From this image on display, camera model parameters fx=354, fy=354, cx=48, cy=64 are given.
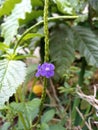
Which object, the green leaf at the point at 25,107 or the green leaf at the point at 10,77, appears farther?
the green leaf at the point at 25,107

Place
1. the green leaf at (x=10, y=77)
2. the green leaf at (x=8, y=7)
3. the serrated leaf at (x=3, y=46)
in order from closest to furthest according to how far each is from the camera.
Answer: the green leaf at (x=10, y=77) < the serrated leaf at (x=3, y=46) < the green leaf at (x=8, y=7)

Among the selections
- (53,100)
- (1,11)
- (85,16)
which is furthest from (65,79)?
(1,11)

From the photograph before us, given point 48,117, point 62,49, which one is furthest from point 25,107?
point 62,49

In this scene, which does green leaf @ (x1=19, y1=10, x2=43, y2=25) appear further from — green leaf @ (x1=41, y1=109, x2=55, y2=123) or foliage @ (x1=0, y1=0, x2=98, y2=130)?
green leaf @ (x1=41, y1=109, x2=55, y2=123)

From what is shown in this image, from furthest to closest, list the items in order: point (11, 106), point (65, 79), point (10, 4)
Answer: point (65, 79) < point (10, 4) < point (11, 106)

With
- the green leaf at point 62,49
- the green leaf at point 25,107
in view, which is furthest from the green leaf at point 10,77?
the green leaf at point 62,49

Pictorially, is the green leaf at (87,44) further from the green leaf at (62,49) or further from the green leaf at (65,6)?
the green leaf at (65,6)

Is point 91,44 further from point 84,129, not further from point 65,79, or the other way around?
point 65,79

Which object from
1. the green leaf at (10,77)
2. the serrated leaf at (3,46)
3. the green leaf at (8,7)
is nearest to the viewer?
the green leaf at (10,77)
